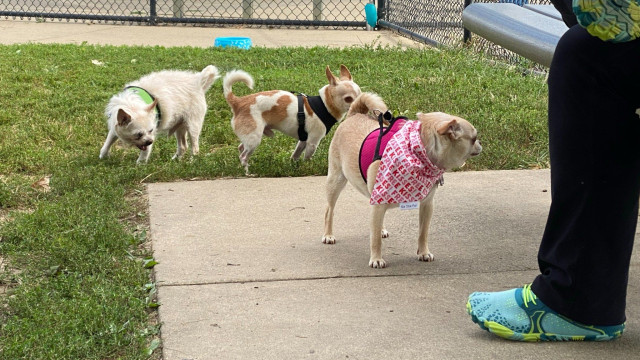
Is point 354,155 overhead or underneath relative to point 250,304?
overhead

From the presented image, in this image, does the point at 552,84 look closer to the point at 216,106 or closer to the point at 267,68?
the point at 216,106

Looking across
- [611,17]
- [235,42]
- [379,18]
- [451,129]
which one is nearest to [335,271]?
[451,129]

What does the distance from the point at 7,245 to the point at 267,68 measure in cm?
535

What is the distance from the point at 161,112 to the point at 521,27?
294cm

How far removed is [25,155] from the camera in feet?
19.1

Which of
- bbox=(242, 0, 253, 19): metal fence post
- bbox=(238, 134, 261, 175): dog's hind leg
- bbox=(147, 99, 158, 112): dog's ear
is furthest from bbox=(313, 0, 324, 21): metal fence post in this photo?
bbox=(238, 134, 261, 175): dog's hind leg

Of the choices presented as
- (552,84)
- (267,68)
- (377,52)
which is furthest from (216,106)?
(552,84)

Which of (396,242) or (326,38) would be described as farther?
(326,38)

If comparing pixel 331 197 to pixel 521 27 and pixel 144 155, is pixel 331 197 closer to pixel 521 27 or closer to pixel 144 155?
pixel 521 27

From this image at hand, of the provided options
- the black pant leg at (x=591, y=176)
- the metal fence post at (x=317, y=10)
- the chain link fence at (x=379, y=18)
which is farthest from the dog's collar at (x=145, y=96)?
the metal fence post at (x=317, y=10)

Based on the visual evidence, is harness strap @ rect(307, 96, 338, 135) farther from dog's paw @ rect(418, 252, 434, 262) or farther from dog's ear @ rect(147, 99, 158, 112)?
dog's paw @ rect(418, 252, 434, 262)

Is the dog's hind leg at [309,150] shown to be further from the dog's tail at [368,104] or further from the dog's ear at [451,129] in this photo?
the dog's ear at [451,129]

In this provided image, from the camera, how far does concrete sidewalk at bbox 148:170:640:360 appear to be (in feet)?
9.80

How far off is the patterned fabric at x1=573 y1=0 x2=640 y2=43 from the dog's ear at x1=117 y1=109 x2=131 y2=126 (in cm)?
401
